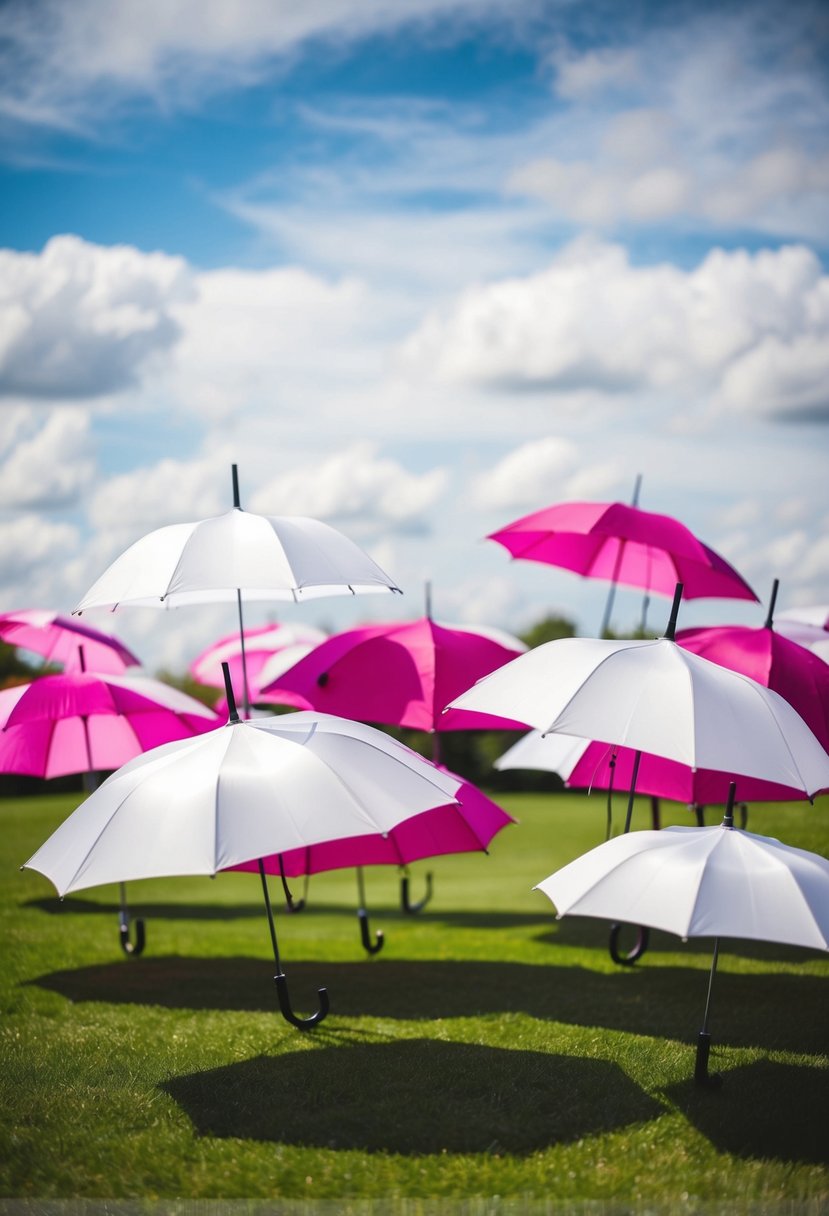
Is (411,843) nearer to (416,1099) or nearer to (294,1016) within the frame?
(294,1016)

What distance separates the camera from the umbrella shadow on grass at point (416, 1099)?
480 centimetres

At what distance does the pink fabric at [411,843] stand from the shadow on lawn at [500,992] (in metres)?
1.02

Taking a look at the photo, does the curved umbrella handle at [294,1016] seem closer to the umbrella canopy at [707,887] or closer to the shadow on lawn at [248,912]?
the umbrella canopy at [707,887]

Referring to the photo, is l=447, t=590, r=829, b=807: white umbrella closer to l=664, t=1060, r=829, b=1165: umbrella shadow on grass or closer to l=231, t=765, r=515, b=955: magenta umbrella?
l=231, t=765, r=515, b=955: magenta umbrella

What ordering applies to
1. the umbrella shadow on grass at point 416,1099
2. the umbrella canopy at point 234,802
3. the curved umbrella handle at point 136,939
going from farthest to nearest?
the curved umbrella handle at point 136,939 → the umbrella shadow on grass at point 416,1099 → the umbrella canopy at point 234,802

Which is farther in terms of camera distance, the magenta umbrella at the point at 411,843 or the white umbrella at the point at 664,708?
the magenta umbrella at the point at 411,843

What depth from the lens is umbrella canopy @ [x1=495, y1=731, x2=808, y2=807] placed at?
6789mm

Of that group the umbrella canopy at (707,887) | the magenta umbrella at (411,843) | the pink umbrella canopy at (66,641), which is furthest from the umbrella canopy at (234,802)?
the pink umbrella canopy at (66,641)

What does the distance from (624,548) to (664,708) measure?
157 inches

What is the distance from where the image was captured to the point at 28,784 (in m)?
28.2

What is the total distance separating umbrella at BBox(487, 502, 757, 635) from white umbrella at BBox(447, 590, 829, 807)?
1797 mm

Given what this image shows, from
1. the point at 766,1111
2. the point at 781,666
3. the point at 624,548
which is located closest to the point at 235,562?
the point at 781,666

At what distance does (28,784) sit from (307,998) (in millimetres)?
22945

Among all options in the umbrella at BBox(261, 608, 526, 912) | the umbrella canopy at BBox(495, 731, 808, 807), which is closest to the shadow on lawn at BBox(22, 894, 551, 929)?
the umbrella canopy at BBox(495, 731, 808, 807)
